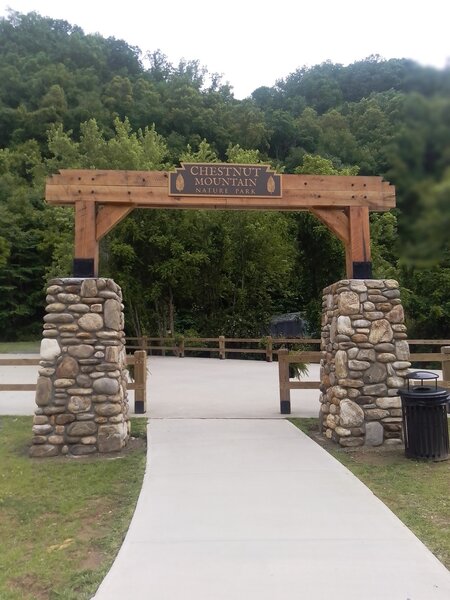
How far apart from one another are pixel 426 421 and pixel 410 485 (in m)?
0.88

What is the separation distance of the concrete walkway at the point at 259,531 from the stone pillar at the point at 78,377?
68cm

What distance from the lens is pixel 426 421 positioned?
525cm

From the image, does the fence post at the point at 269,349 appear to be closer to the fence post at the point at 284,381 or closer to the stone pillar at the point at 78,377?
the fence post at the point at 284,381

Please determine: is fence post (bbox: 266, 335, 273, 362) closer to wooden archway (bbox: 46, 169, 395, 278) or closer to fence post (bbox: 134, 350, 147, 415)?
fence post (bbox: 134, 350, 147, 415)

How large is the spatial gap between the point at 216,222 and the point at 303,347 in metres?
5.90

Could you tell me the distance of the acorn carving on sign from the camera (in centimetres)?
626

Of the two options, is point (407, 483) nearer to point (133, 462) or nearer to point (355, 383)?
point (355, 383)

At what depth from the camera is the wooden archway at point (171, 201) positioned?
608 centimetres

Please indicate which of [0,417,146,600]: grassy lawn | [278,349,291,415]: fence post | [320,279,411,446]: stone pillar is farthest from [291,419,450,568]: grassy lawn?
[0,417,146,600]: grassy lawn

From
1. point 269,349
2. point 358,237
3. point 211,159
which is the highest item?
point 211,159

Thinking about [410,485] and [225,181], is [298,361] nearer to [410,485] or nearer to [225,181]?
[225,181]

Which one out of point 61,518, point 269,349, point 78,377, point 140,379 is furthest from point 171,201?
point 269,349

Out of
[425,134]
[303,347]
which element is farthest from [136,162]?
[425,134]

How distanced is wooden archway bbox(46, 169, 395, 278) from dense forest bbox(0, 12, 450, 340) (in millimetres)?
550
